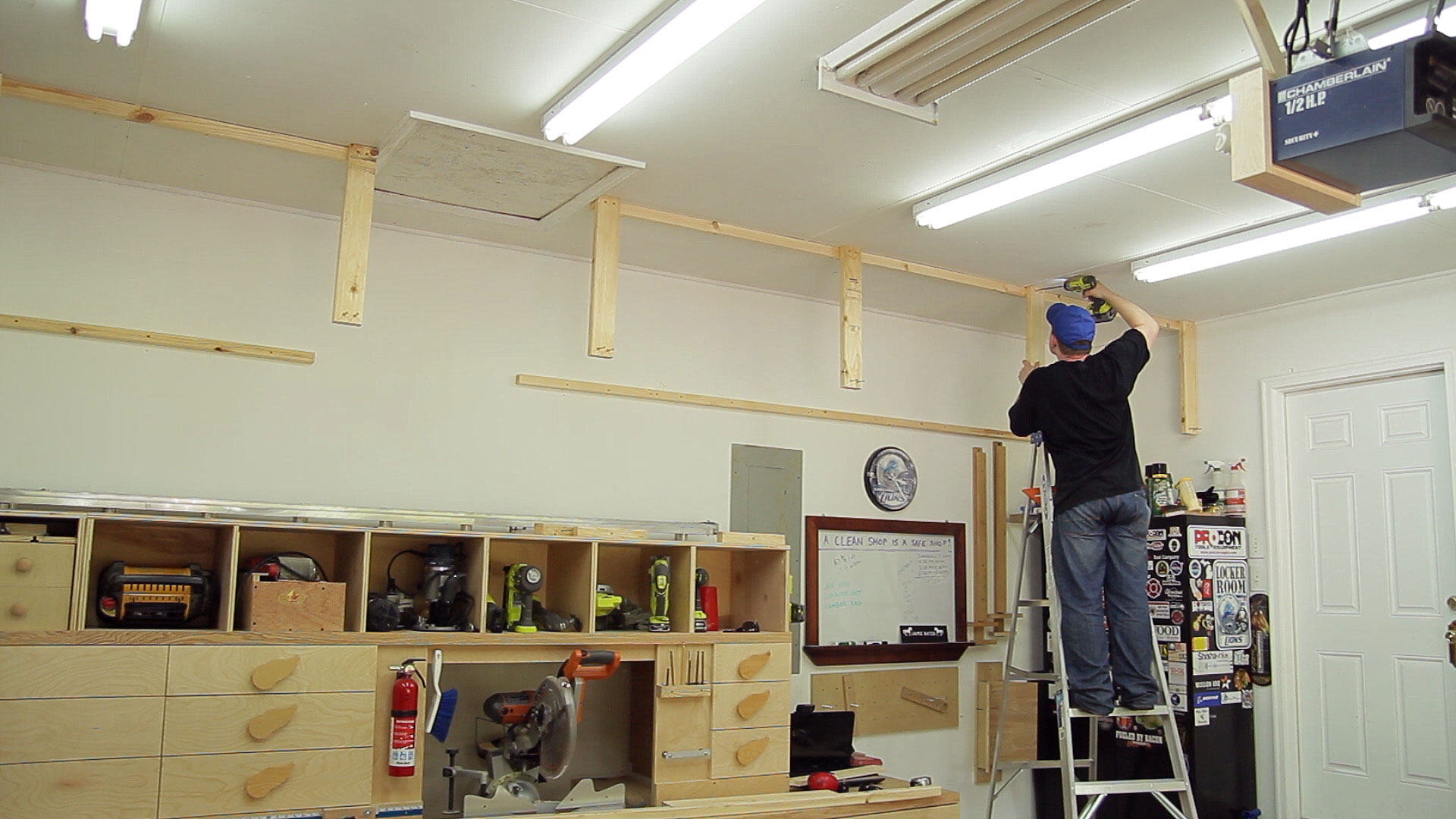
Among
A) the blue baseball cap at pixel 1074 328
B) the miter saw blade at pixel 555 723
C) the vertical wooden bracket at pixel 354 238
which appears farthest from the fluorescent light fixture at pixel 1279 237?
the vertical wooden bracket at pixel 354 238

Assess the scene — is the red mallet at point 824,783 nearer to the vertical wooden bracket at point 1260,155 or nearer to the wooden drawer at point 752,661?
the wooden drawer at point 752,661

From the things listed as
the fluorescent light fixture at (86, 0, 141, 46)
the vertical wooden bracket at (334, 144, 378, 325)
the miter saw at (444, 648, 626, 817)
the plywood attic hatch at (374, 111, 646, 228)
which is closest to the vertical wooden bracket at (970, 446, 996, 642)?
the miter saw at (444, 648, 626, 817)

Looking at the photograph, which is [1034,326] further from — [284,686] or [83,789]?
[83,789]

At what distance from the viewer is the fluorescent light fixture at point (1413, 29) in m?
3.15

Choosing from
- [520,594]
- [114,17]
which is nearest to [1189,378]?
[520,594]

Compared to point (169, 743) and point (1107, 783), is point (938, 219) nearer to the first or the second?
point (1107, 783)

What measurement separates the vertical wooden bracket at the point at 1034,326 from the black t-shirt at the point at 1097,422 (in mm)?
877

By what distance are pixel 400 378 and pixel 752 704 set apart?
215cm

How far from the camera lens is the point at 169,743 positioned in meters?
3.73

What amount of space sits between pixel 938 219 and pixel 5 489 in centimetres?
369

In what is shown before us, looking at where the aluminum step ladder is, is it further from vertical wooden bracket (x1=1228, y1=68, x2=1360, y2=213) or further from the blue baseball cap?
vertical wooden bracket (x1=1228, y1=68, x2=1360, y2=213)

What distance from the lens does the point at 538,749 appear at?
4535 mm

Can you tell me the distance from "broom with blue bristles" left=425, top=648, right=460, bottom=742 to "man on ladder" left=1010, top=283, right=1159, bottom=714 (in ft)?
8.33

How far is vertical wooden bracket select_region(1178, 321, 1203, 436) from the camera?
6.77 m
